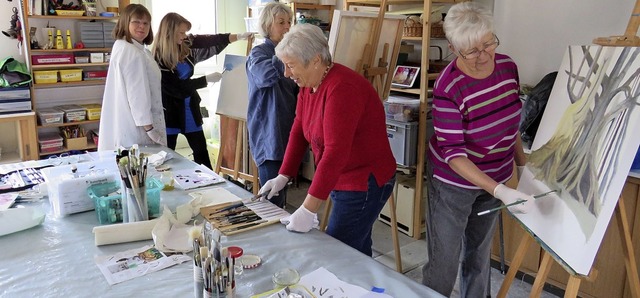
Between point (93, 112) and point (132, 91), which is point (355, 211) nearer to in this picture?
point (132, 91)

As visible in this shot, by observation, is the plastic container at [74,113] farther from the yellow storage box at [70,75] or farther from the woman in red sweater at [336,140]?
the woman in red sweater at [336,140]

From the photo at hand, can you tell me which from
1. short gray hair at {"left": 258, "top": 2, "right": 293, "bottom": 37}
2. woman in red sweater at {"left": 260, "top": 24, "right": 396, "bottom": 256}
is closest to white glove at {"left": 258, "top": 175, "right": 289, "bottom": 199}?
woman in red sweater at {"left": 260, "top": 24, "right": 396, "bottom": 256}

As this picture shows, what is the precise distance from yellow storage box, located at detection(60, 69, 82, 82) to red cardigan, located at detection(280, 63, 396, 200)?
2.85 meters

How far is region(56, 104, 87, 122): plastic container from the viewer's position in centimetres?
394

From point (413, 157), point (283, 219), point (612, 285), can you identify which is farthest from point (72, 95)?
point (612, 285)

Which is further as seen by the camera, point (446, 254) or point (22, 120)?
point (22, 120)

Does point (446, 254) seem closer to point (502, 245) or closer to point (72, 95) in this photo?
point (502, 245)

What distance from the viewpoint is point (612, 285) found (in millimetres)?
2283

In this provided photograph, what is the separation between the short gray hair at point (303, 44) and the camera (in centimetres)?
152

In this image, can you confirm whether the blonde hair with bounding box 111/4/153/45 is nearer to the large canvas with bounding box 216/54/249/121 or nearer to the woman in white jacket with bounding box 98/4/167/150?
the woman in white jacket with bounding box 98/4/167/150

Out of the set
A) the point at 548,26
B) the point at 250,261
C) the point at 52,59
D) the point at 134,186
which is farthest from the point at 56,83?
the point at 548,26

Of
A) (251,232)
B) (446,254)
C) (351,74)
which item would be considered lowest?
(446,254)

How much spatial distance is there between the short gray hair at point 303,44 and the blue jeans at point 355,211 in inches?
18.0

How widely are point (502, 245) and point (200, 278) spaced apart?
2.03 metres
